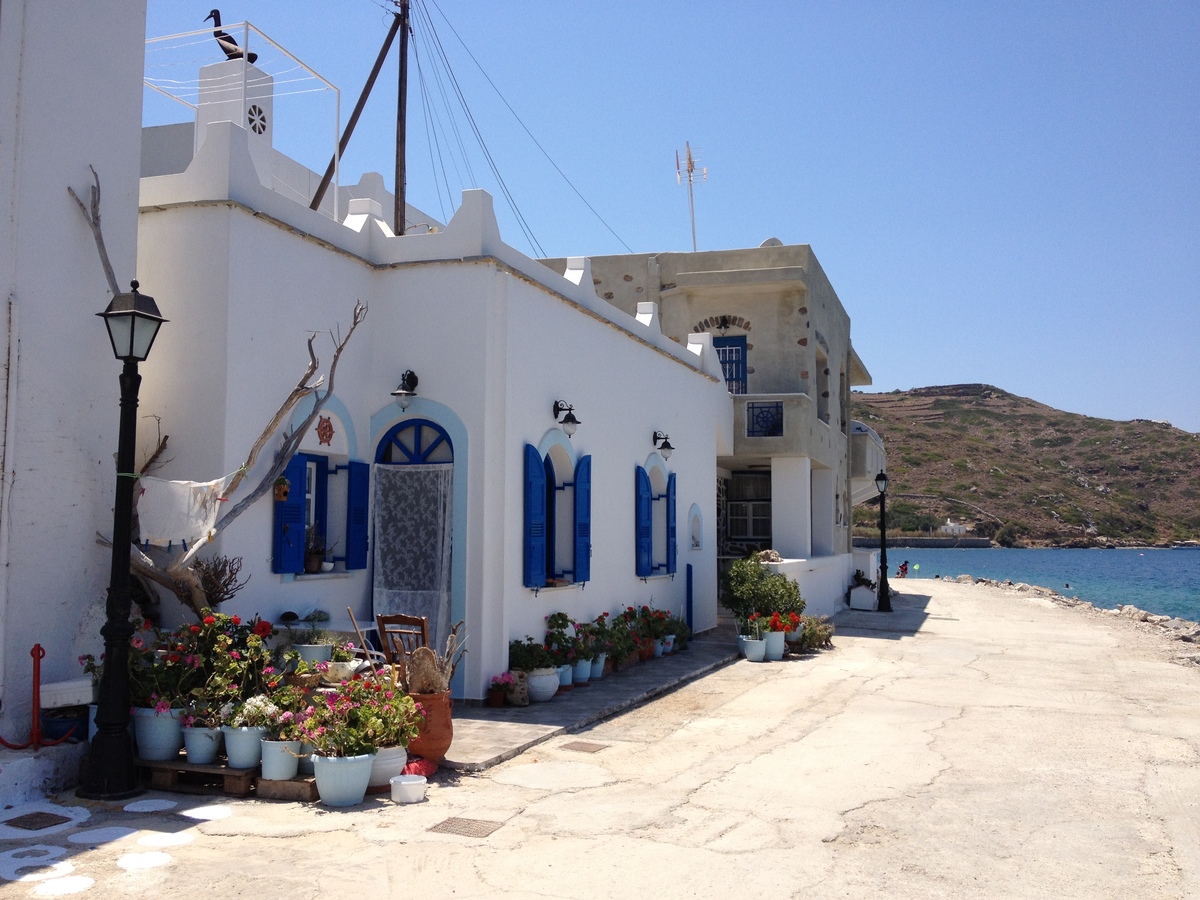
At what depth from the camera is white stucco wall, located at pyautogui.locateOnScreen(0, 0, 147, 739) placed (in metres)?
6.97

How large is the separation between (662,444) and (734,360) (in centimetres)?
649

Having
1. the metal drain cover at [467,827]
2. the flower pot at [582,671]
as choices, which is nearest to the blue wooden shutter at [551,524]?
the flower pot at [582,671]

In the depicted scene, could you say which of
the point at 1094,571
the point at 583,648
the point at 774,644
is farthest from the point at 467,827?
the point at 1094,571

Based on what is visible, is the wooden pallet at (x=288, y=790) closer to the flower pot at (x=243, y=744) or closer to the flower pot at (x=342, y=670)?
the flower pot at (x=243, y=744)

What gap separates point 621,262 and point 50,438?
51.2ft

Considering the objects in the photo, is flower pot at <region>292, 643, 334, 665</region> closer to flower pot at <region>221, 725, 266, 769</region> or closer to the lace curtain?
the lace curtain

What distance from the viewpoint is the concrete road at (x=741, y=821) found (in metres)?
5.40

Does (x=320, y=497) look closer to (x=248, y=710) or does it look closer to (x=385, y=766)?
(x=248, y=710)

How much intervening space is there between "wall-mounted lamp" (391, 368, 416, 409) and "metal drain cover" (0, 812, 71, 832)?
530 centimetres

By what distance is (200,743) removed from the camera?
277 inches

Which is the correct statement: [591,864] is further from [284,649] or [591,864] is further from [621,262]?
[621,262]

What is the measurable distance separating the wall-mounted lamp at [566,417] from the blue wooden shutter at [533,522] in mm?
737

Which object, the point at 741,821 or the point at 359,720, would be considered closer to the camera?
the point at 741,821

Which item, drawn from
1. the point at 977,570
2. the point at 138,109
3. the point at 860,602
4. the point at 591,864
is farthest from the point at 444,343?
the point at 977,570
